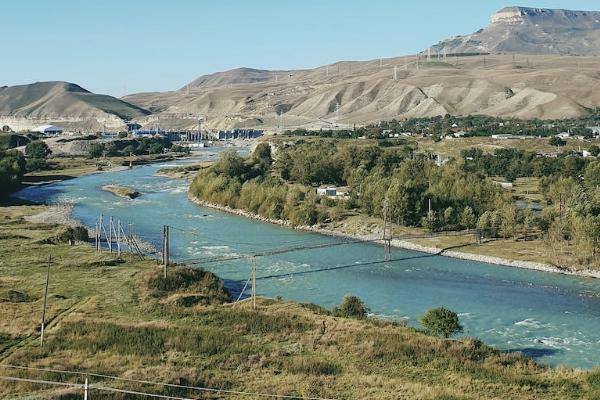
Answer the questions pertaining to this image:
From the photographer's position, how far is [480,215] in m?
30.9

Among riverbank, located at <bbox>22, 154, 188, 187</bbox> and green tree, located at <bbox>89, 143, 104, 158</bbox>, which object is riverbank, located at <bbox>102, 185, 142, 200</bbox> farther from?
green tree, located at <bbox>89, 143, 104, 158</bbox>

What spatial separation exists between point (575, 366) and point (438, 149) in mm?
39683

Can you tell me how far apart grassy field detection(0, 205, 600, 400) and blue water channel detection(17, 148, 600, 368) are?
2.67m

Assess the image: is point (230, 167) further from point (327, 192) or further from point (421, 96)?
point (421, 96)

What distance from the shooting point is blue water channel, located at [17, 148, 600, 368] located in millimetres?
17516

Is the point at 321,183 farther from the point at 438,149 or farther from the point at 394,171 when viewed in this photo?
the point at 438,149

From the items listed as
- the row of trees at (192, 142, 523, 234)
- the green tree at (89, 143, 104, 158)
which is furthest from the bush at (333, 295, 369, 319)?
the green tree at (89, 143, 104, 158)

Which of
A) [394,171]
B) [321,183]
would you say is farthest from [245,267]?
[321,183]

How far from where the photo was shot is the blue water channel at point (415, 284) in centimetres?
1752

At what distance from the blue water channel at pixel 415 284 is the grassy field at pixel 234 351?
267cm

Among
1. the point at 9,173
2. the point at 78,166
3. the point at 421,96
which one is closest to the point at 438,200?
the point at 9,173

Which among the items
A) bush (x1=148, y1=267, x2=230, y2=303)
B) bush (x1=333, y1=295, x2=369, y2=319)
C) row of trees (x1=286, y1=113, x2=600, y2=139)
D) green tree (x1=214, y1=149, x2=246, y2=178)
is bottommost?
bush (x1=333, y1=295, x2=369, y2=319)

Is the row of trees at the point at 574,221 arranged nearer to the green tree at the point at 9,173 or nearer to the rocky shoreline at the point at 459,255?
the rocky shoreline at the point at 459,255

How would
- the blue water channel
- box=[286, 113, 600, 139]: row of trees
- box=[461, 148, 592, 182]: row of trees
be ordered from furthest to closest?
box=[286, 113, 600, 139]: row of trees < box=[461, 148, 592, 182]: row of trees < the blue water channel
